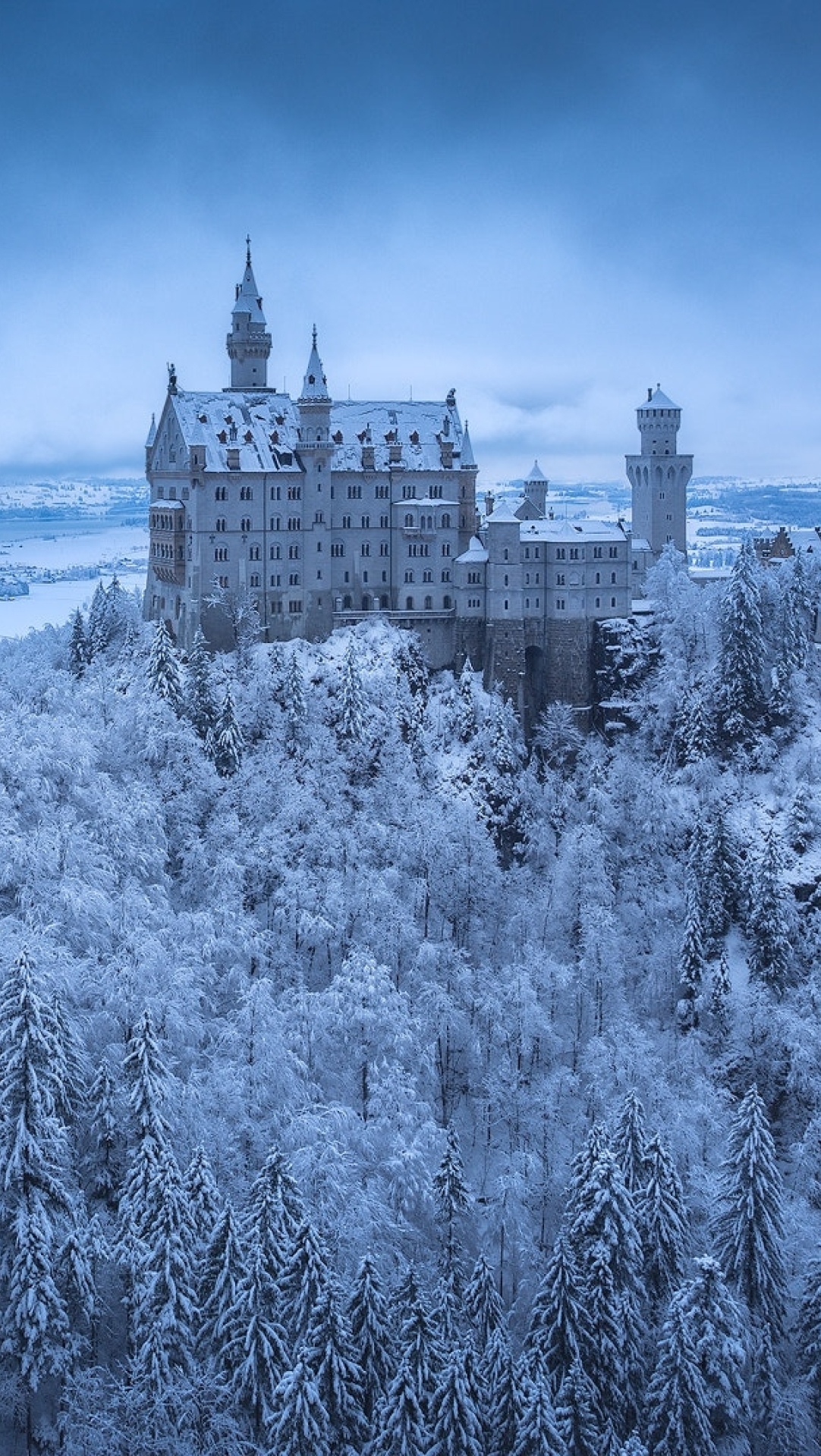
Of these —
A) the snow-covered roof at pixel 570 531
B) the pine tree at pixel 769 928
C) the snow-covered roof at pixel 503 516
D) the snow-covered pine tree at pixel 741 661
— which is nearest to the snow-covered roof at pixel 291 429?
the snow-covered roof at pixel 503 516

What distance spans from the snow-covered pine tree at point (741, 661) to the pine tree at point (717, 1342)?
162 feet

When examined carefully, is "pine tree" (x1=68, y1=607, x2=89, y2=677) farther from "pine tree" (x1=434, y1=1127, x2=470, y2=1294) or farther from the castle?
"pine tree" (x1=434, y1=1127, x2=470, y2=1294)

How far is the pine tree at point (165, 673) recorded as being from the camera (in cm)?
9194

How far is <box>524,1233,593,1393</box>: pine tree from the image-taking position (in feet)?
179

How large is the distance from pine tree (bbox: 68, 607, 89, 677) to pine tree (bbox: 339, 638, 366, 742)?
76.2 ft

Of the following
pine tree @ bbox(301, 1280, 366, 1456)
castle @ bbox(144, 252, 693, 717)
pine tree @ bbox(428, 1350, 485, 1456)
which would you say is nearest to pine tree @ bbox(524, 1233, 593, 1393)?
pine tree @ bbox(428, 1350, 485, 1456)

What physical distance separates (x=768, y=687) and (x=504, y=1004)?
118ft

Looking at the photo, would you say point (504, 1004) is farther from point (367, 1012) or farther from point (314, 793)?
point (314, 793)

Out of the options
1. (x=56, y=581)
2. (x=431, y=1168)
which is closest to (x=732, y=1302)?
(x=431, y=1168)

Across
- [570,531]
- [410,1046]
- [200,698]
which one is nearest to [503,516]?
[570,531]

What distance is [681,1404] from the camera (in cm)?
5366

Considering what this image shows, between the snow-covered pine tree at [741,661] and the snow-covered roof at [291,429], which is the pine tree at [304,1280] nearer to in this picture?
the snow-covered pine tree at [741,661]

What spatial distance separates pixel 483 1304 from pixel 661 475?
265ft

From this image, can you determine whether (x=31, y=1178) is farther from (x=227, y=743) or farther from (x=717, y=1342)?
(x=227, y=743)
